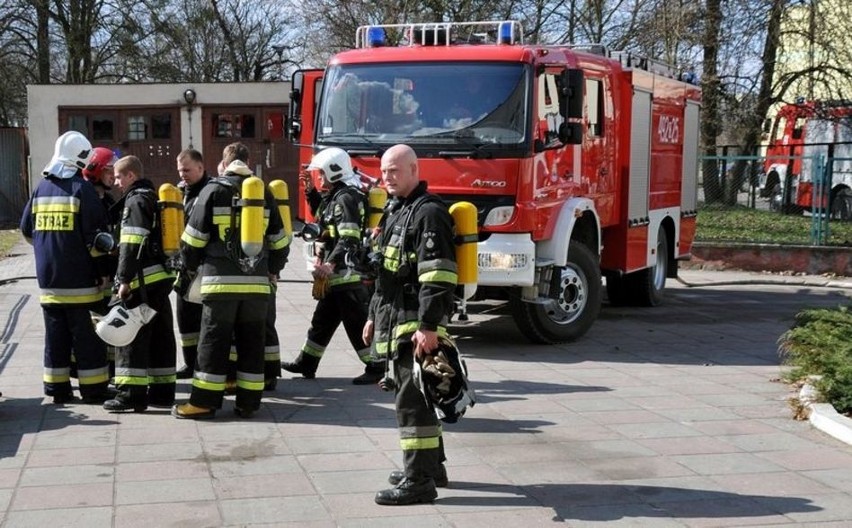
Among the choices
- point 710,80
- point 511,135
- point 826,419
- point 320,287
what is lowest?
point 826,419

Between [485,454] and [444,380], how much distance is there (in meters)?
1.24

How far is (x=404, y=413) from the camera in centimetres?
530

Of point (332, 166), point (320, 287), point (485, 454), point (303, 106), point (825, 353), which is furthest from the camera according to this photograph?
point (303, 106)

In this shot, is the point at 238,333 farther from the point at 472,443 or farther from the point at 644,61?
the point at 644,61

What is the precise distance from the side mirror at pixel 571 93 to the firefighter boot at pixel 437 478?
4.99m

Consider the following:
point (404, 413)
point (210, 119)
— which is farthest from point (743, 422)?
point (210, 119)

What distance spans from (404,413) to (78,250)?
3123 millimetres

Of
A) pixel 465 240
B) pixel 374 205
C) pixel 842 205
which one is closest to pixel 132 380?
pixel 374 205

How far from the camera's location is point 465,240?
5.31 m

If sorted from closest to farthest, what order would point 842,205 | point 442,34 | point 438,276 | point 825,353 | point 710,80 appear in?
point 438,276, point 825,353, point 442,34, point 842,205, point 710,80

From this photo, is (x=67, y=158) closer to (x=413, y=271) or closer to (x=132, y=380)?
(x=132, y=380)

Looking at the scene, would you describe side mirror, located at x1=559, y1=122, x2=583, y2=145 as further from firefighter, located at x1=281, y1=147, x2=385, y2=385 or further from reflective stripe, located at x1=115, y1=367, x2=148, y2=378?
reflective stripe, located at x1=115, y1=367, x2=148, y2=378

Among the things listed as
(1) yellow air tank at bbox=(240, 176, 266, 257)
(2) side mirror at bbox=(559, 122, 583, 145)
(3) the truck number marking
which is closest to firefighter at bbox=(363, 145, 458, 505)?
(1) yellow air tank at bbox=(240, 176, 266, 257)

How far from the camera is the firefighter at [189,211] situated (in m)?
7.21
